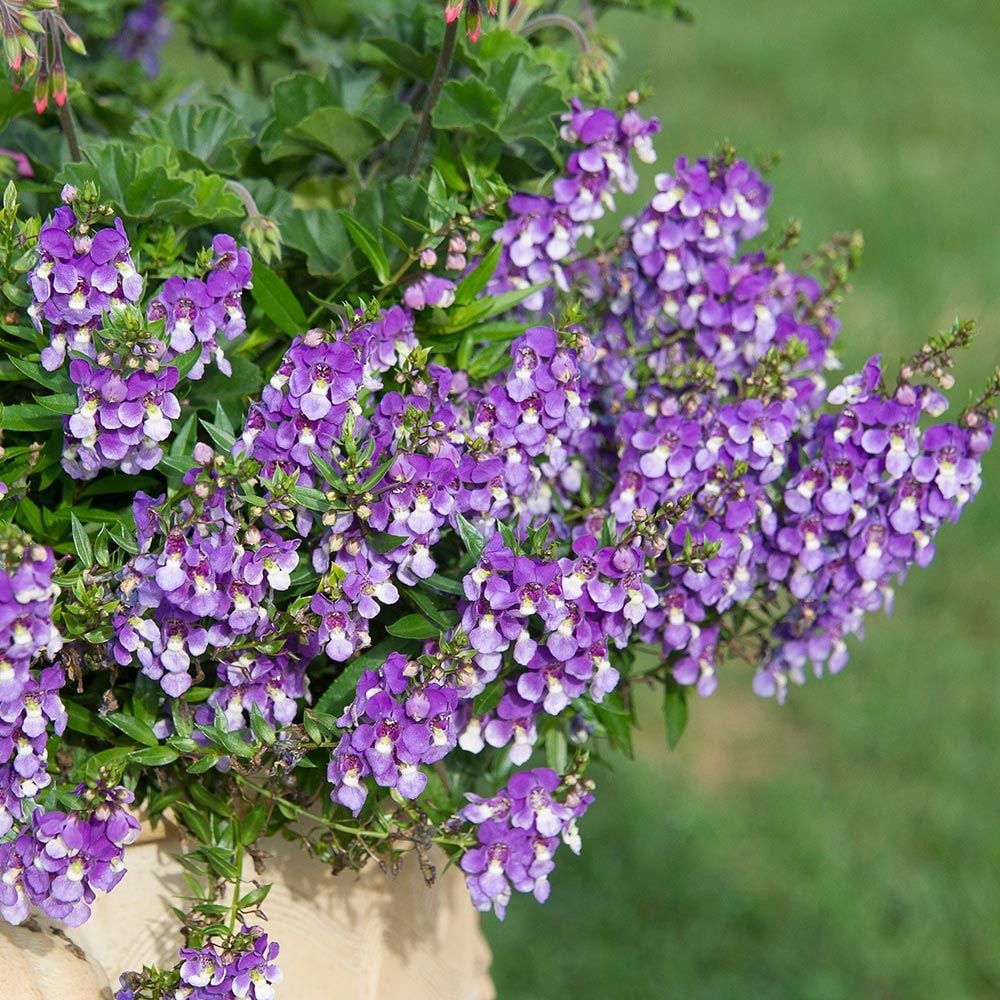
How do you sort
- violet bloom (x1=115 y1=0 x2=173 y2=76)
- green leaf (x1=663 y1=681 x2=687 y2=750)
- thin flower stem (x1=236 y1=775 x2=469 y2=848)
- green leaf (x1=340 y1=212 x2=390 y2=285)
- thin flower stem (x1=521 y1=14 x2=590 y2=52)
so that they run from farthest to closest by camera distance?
violet bloom (x1=115 y1=0 x2=173 y2=76), thin flower stem (x1=521 y1=14 x2=590 y2=52), green leaf (x1=663 y1=681 x2=687 y2=750), green leaf (x1=340 y1=212 x2=390 y2=285), thin flower stem (x1=236 y1=775 x2=469 y2=848)

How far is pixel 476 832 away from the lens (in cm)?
128

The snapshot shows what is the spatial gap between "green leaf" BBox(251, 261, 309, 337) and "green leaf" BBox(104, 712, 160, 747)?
0.39m

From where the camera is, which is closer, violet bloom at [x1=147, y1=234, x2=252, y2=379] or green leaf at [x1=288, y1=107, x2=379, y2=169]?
violet bloom at [x1=147, y1=234, x2=252, y2=379]

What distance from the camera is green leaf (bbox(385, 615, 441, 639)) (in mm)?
1191

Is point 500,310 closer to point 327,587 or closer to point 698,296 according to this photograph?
point 698,296

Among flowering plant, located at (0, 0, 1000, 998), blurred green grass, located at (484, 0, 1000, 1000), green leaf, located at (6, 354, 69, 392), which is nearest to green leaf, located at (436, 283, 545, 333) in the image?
flowering plant, located at (0, 0, 1000, 998)

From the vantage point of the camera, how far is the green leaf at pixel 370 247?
52.6 inches

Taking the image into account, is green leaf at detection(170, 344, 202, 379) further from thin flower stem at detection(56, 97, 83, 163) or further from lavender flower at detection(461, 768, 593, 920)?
lavender flower at detection(461, 768, 593, 920)

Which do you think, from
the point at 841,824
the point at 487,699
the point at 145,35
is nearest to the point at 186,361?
the point at 487,699

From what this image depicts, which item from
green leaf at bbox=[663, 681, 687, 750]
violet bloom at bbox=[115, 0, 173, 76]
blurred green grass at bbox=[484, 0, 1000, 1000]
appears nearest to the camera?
green leaf at bbox=[663, 681, 687, 750]

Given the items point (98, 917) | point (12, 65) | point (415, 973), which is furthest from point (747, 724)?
point (12, 65)

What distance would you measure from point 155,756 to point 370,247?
0.50 metres

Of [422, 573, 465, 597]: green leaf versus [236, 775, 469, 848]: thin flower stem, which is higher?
[422, 573, 465, 597]: green leaf

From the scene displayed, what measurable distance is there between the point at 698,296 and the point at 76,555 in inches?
26.0
